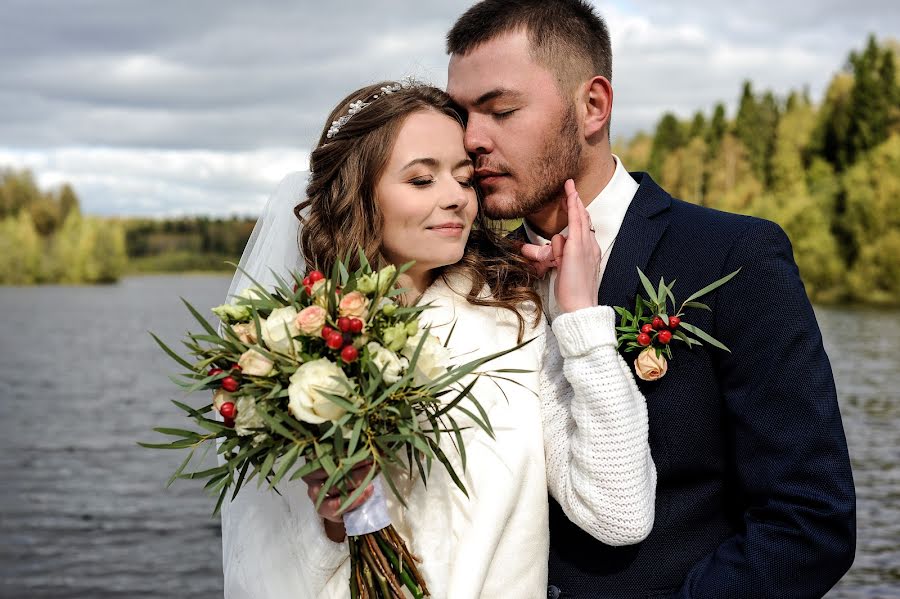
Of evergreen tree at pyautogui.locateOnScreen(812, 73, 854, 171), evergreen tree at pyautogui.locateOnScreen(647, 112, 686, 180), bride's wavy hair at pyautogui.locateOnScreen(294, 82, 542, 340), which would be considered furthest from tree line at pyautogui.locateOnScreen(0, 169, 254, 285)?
bride's wavy hair at pyautogui.locateOnScreen(294, 82, 542, 340)

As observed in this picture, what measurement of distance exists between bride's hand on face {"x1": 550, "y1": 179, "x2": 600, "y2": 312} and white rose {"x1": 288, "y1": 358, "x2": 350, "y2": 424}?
0.95m

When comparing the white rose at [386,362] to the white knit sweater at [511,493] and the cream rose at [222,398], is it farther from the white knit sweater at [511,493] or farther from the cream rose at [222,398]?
the white knit sweater at [511,493]

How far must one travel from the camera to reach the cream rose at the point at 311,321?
2770 millimetres

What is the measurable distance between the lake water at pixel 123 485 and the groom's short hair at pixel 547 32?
9051mm

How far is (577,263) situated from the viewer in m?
3.36

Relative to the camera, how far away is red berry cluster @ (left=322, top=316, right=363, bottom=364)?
2.74 metres

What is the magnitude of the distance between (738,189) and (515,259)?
60.7m

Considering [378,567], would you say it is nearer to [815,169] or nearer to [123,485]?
[123,485]

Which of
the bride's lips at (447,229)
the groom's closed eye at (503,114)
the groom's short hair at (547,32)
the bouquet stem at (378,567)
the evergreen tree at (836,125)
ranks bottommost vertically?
the bouquet stem at (378,567)

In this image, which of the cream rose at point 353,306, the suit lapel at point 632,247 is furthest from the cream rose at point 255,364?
the suit lapel at point 632,247

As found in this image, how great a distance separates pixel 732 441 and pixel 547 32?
1755 millimetres

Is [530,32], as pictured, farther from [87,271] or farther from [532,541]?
[87,271]

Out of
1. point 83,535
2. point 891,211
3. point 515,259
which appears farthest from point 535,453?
point 891,211

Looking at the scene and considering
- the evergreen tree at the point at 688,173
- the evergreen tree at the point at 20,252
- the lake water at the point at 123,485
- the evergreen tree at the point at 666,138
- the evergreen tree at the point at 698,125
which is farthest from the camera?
the evergreen tree at the point at 20,252
